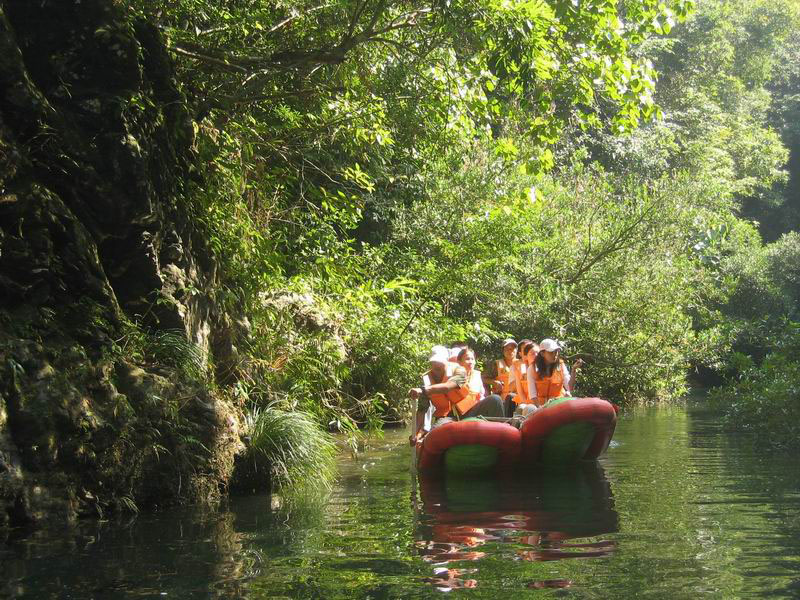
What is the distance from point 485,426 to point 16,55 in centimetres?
517

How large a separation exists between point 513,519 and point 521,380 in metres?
5.20

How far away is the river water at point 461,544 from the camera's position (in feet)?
14.8

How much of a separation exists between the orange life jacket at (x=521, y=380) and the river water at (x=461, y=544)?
99.1 inches

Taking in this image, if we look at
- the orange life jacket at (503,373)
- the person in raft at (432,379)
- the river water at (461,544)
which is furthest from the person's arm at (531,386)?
the river water at (461,544)

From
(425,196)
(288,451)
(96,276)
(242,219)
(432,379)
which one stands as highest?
(425,196)

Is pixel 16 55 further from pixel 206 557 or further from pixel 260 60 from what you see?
pixel 206 557

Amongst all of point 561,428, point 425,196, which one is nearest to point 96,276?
point 561,428

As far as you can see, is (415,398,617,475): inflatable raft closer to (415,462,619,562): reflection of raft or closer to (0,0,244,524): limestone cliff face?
(415,462,619,562): reflection of raft

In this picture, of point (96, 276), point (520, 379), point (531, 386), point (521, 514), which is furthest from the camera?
point (520, 379)

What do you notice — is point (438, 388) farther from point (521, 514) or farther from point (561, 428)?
point (521, 514)

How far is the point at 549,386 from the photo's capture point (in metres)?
10.8

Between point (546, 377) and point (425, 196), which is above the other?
point (425, 196)

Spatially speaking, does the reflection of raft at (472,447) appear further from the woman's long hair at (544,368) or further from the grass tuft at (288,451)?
the woman's long hair at (544,368)

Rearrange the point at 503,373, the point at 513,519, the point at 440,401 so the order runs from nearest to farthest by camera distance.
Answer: the point at 513,519
the point at 440,401
the point at 503,373
